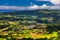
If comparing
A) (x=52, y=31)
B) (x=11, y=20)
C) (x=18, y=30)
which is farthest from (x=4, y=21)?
(x=52, y=31)

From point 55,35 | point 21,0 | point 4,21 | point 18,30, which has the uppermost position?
point 21,0

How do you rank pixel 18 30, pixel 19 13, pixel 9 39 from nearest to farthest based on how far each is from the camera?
pixel 9 39 < pixel 18 30 < pixel 19 13

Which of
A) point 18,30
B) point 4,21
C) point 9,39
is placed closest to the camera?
point 9,39

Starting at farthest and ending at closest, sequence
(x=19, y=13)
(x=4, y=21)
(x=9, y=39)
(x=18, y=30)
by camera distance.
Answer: (x=19, y=13) < (x=4, y=21) < (x=18, y=30) < (x=9, y=39)

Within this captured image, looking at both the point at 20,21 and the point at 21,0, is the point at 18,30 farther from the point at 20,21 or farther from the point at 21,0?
the point at 21,0

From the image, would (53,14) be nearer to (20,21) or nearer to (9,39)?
(20,21)

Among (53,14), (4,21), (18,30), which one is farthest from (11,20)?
(53,14)

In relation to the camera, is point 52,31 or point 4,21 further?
point 4,21

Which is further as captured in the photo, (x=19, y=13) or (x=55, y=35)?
(x=19, y=13)

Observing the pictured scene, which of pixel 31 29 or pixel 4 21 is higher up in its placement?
pixel 4 21
